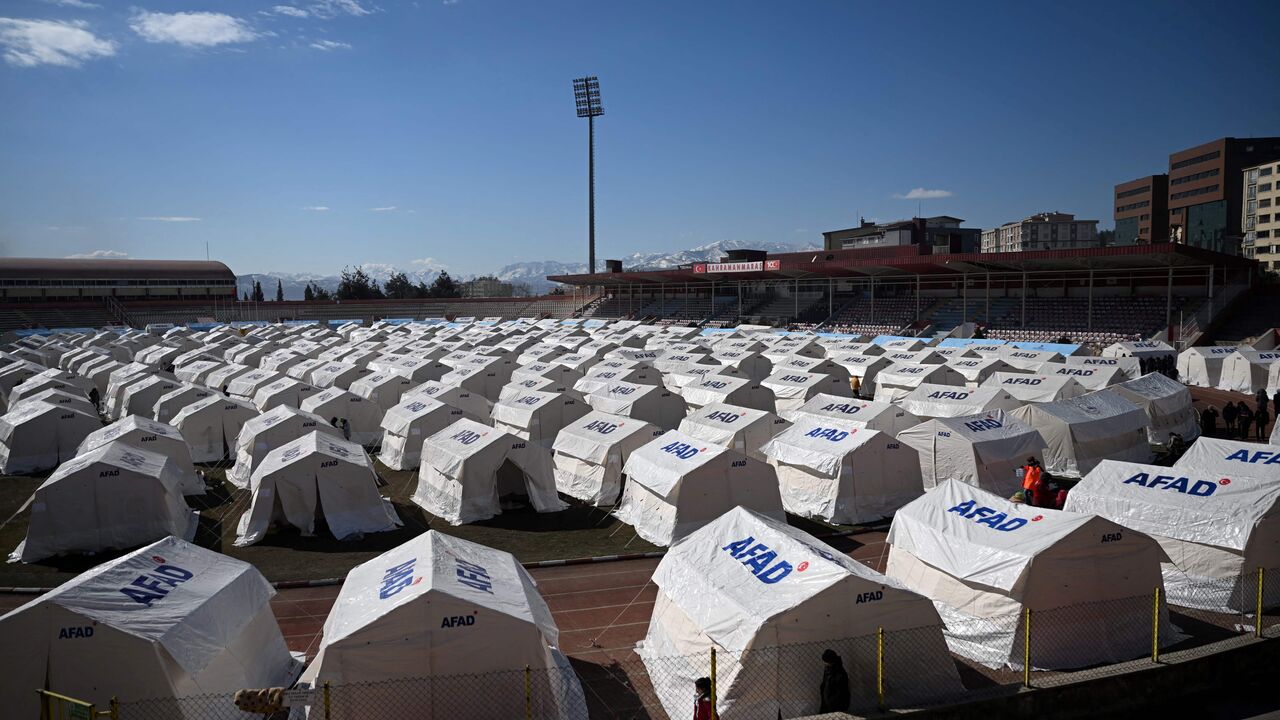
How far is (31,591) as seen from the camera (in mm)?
13258

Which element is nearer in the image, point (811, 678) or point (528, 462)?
point (811, 678)

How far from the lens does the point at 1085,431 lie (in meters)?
18.9

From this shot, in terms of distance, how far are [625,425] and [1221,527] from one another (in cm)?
1191

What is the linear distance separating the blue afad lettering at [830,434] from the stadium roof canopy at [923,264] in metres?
27.8

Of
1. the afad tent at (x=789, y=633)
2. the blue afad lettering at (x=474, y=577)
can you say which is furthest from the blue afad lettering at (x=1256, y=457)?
the blue afad lettering at (x=474, y=577)

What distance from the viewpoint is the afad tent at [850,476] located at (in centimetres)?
1617

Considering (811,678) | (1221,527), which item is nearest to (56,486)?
(811,678)

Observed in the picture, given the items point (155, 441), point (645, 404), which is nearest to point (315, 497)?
point (155, 441)

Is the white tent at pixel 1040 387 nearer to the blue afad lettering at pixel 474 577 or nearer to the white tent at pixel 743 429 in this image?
the white tent at pixel 743 429

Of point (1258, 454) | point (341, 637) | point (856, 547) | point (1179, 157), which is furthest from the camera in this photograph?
point (1179, 157)

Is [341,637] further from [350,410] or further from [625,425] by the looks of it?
[350,410]

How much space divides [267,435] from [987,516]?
1730 cm

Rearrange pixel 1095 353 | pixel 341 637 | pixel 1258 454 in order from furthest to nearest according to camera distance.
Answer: pixel 1095 353 → pixel 1258 454 → pixel 341 637

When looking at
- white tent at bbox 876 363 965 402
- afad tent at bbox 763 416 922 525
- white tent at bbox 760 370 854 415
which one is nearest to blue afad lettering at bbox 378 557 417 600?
afad tent at bbox 763 416 922 525
